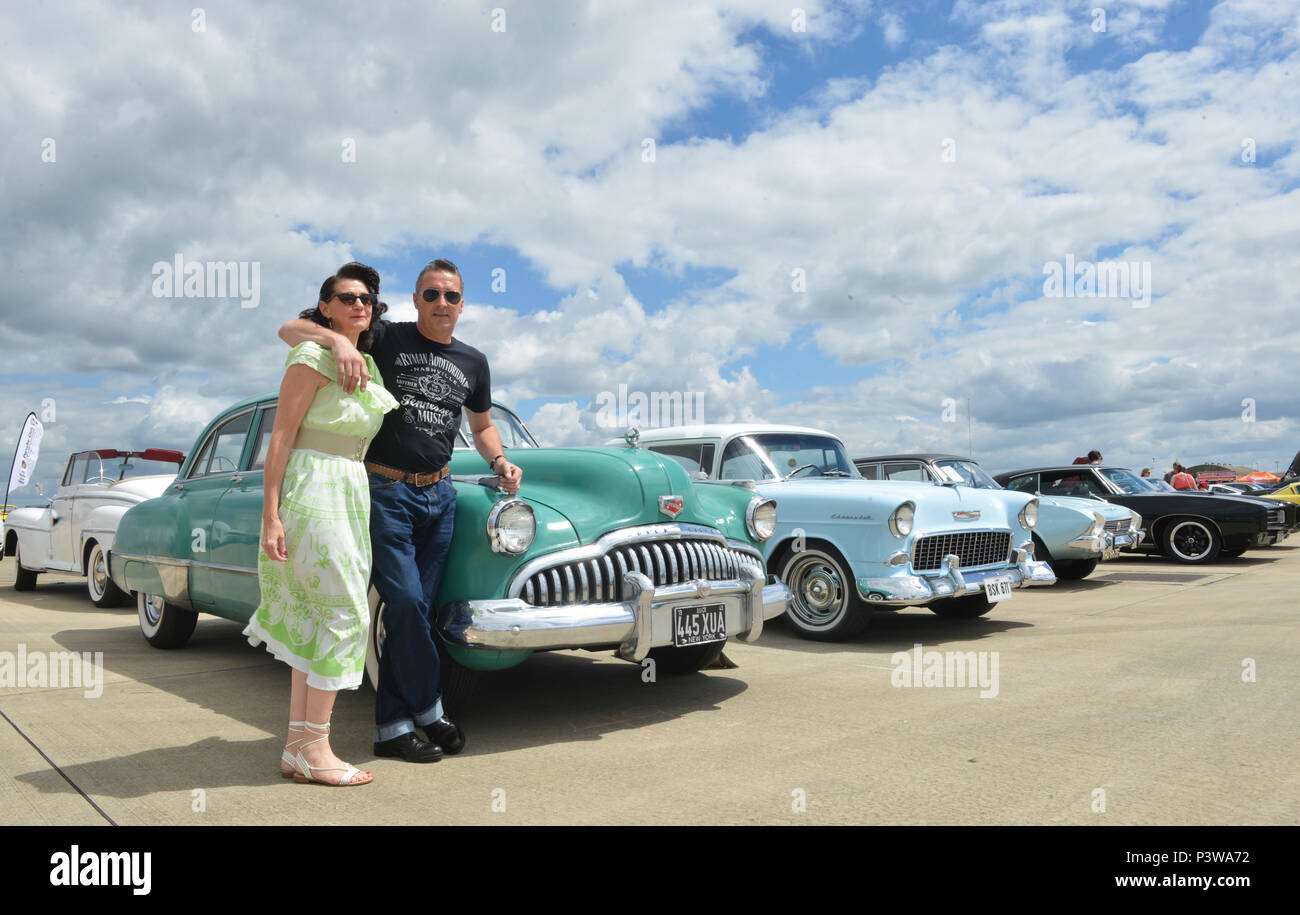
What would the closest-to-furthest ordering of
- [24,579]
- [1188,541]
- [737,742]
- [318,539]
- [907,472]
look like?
[318,539], [737,742], [907,472], [24,579], [1188,541]

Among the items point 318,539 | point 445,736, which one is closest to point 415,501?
point 318,539

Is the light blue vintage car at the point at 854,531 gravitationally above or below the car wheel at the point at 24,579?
above

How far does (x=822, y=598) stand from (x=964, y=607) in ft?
5.77

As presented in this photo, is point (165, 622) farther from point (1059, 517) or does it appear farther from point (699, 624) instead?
point (1059, 517)

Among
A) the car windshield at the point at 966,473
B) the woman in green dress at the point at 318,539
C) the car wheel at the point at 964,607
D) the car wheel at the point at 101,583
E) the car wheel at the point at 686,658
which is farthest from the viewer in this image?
the car windshield at the point at 966,473

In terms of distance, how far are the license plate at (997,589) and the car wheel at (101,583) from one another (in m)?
7.98

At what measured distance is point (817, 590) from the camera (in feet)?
22.8

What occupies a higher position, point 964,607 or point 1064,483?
point 1064,483

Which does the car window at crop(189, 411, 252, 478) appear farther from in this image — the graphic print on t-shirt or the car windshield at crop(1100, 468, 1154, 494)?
the car windshield at crop(1100, 468, 1154, 494)

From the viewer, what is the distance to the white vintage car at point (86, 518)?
360 inches

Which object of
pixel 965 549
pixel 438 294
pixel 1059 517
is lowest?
pixel 965 549

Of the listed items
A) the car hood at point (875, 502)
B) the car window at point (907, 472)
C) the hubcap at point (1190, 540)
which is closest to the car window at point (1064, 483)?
the hubcap at point (1190, 540)

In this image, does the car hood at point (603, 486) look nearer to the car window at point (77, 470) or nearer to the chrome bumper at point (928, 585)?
the chrome bumper at point (928, 585)
